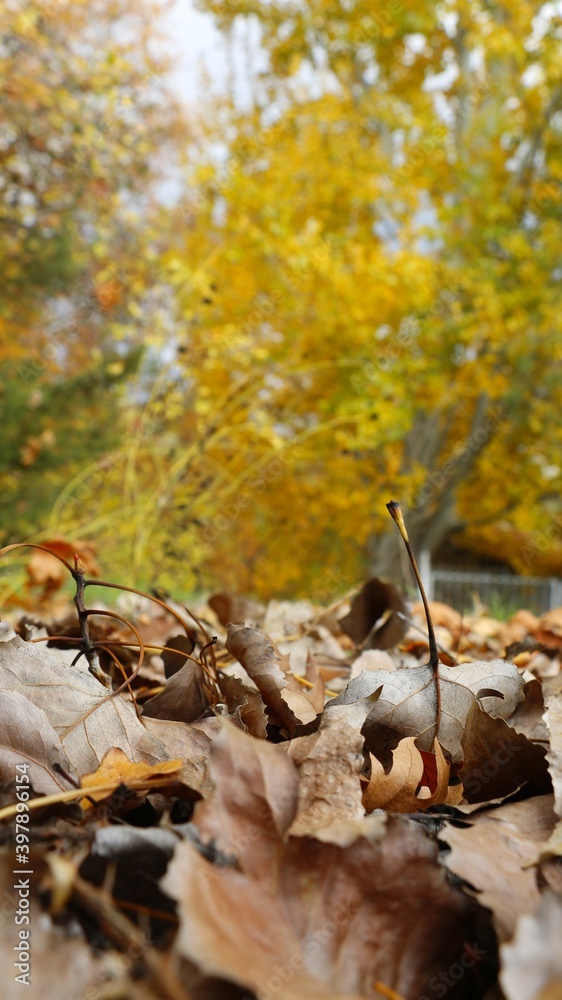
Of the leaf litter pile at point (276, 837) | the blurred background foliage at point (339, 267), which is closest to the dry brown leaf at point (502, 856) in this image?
the leaf litter pile at point (276, 837)

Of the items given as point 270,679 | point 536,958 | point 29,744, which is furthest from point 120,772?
point 536,958

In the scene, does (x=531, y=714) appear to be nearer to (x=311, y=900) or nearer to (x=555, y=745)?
(x=555, y=745)

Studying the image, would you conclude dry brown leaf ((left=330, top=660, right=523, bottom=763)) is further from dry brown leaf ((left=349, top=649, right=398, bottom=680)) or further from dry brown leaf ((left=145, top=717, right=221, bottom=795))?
dry brown leaf ((left=349, top=649, right=398, bottom=680))

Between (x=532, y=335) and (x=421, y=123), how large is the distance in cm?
265

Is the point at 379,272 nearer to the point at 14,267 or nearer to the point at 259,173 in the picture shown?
the point at 259,173

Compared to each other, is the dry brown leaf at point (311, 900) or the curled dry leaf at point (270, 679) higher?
the curled dry leaf at point (270, 679)

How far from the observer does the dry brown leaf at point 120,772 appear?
47cm

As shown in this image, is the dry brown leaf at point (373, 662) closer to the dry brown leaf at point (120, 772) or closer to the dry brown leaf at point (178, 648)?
the dry brown leaf at point (178, 648)

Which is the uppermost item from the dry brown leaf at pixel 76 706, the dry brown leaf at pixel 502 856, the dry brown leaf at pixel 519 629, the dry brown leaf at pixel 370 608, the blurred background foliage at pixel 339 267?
the blurred background foliage at pixel 339 267

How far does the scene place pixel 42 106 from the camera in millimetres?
7102

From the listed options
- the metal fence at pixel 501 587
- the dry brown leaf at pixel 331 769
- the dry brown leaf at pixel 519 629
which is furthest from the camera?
the metal fence at pixel 501 587

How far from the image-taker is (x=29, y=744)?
0.49 meters

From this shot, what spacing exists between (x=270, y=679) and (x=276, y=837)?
0.26m

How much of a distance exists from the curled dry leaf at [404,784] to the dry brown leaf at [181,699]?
19 centimetres
